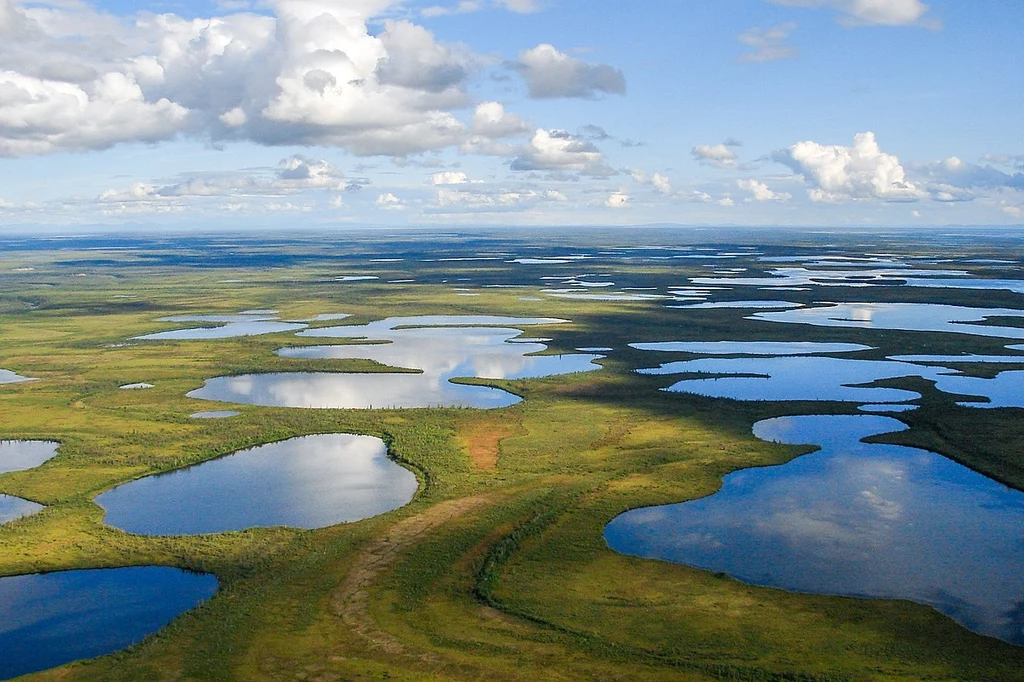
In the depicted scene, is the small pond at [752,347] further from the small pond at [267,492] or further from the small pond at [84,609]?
the small pond at [84,609]

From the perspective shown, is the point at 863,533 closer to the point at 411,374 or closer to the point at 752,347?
the point at 411,374

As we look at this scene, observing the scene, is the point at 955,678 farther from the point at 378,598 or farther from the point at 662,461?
the point at 662,461

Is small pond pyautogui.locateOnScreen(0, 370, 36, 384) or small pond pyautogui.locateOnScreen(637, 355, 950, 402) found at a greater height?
small pond pyautogui.locateOnScreen(637, 355, 950, 402)

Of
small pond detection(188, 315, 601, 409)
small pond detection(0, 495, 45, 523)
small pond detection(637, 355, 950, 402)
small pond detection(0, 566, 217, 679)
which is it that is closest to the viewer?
small pond detection(0, 566, 217, 679)

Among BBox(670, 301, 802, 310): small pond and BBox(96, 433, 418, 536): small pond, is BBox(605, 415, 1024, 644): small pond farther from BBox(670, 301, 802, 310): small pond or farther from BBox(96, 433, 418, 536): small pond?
BBox(670, 301, 802, 310): small pond

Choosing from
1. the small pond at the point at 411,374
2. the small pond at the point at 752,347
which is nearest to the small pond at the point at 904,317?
the small pond at the point at 752,347

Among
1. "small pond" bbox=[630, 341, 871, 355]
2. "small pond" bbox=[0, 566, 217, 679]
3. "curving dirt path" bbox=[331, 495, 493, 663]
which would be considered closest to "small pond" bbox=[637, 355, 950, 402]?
"small pond" bbox=[630, 341, 871, 355]
